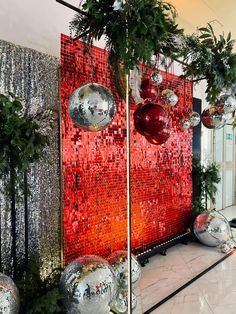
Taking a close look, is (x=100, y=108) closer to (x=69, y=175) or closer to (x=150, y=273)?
(x=69, y=175)

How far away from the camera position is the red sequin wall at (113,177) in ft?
9.64

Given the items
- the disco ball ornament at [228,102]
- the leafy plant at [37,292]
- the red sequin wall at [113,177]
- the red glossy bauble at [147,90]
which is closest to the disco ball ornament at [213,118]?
the disco ball ornament at [228,102]

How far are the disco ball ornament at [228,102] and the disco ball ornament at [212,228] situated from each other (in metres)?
1.59

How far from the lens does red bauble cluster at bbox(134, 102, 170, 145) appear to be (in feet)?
8.19

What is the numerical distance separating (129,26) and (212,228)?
10.3ft

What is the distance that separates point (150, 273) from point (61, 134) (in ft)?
6.72

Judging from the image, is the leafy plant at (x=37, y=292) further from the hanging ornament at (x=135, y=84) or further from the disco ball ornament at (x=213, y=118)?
the disco ball ornament at (x=213, y=118)

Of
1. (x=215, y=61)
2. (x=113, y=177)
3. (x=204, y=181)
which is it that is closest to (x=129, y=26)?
(x=215, y=61)

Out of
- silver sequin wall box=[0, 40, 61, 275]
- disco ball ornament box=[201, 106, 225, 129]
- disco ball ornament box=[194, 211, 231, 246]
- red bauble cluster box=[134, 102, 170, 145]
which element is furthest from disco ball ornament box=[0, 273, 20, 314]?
disco ball ornament box=[194, 211, 231, 246]

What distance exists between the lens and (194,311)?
8.88ft

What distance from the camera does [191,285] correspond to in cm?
323

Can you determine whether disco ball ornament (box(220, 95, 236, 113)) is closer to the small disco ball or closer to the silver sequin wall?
the silver sequin wall

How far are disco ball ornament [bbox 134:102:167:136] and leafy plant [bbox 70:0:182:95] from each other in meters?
0.50

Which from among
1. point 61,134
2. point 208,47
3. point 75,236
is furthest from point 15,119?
point 208,47
